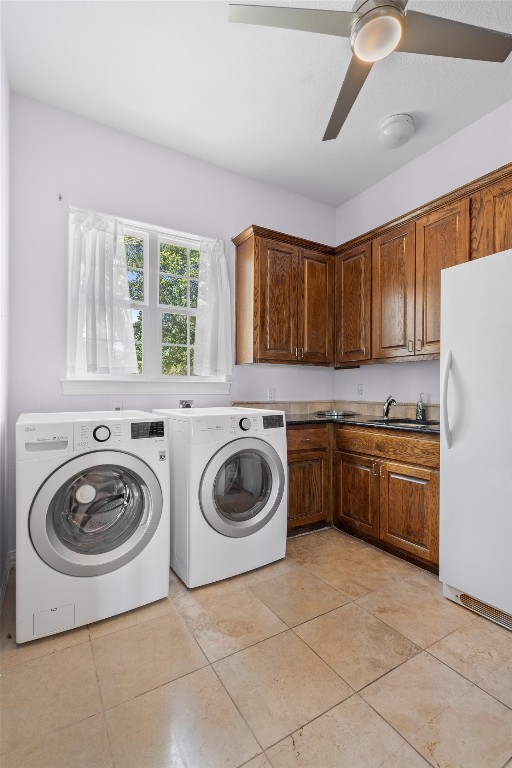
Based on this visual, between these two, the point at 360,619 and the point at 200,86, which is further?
the point at 200,86

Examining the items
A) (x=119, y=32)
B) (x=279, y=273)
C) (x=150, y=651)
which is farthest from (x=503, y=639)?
(x=119, y=32)

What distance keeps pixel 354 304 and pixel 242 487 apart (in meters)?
1.88

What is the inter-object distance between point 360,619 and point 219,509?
0.91 metres

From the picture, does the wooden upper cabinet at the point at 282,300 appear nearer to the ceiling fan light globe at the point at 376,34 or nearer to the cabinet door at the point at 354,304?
the cabinet door at the point at 354,304

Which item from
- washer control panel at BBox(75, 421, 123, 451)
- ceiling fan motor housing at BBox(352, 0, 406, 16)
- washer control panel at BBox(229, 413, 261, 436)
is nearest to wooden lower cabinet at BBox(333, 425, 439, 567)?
washer control panel at BBox(229, 413, 261, 436)

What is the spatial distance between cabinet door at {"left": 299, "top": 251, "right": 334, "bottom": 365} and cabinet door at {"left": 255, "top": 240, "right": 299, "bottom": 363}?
0.29 feet

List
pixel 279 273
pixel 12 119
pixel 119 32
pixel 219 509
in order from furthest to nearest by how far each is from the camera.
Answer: pixel 279 273, pixel 12 119, pixel 219 509, pixel 119 32

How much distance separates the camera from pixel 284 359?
123 inches

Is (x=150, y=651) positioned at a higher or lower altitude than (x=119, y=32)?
lower

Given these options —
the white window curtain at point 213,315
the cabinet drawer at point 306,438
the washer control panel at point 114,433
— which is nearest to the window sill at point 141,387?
the white window curtain at point 213,315

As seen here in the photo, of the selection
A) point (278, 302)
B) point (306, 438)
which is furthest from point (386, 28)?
point (306, 438)

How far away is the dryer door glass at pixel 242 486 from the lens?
2.21 m

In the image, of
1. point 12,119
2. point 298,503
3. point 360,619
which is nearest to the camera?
point 360,619

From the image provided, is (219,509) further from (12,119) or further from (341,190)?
(341,190)
